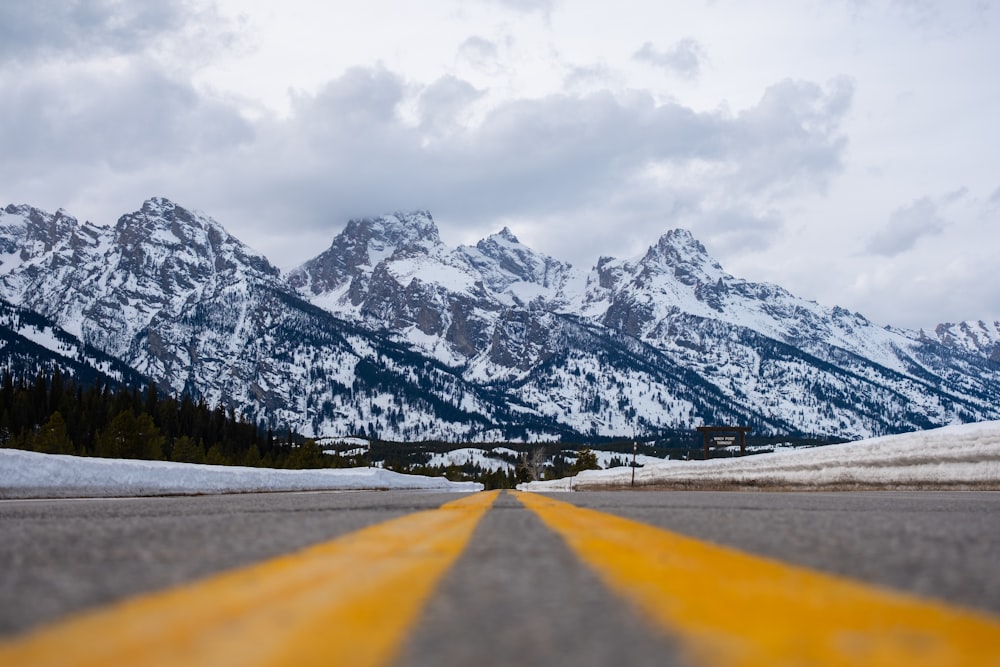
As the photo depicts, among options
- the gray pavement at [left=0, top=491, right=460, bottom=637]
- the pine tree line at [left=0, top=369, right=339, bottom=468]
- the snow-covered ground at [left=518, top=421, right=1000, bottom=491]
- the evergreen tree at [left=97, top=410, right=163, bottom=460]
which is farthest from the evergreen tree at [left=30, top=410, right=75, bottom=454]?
the gray pavement at [left=0, top=491, right=460, bottom=637]

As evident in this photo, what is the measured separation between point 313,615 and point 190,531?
261 cm

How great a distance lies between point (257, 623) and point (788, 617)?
36.3 inches

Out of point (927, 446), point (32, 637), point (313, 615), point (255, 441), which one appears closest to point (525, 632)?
point (313, 615)

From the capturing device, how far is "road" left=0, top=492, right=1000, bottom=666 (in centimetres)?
122

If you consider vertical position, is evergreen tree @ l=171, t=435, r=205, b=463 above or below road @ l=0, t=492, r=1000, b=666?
below

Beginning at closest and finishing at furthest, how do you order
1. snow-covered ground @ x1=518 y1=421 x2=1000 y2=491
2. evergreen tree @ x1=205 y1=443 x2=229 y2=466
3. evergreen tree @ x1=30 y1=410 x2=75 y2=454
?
snow-covered ground @ x1=518 y1=421 x2=1000 y2=491 < evergreen tree @ x1=30 y1=410 x2=75 y2=454 < evergreen tree @ x1=205 y1=443 x2=229 y2=466

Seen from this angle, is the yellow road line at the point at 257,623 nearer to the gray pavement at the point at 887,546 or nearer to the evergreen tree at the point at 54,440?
the gray pavement at the point at 887,546

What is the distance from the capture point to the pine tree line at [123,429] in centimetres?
6975

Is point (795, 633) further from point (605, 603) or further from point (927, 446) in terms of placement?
point (927, 446)

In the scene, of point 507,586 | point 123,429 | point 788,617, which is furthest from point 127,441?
point 788,617

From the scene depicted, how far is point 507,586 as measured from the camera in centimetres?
190

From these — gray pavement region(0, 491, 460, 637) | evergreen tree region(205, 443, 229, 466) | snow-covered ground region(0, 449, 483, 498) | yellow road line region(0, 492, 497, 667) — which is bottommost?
evergreen tree region(205, 443, 229, 466)

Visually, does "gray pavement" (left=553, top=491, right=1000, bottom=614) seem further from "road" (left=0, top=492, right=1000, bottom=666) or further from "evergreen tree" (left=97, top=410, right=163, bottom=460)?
"evergreen tree" (left=97, top=410, right=163, bottom=460)

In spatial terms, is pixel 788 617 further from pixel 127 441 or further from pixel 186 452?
pixel 186 452
